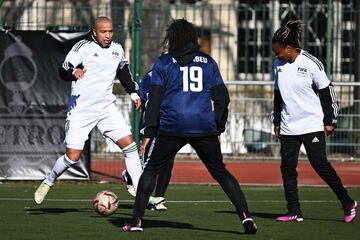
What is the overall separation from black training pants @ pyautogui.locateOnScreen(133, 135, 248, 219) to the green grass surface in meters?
0.33

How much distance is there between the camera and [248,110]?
23750 millimetres

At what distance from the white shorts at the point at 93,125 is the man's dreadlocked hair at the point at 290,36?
7.77 ft

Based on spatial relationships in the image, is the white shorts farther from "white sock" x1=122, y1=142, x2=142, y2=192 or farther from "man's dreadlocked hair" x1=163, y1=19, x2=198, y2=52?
"man's dreadlocked hair" x1=163, y1=19, x2=198, y2=52

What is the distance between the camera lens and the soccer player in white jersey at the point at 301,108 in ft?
39.3

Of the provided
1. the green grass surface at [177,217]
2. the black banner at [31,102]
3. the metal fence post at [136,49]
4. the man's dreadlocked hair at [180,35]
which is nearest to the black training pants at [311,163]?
the green grass surface at [177,217]

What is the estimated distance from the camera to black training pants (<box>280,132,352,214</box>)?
12.0 meters

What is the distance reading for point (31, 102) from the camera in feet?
58.4

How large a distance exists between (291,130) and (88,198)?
409 cm

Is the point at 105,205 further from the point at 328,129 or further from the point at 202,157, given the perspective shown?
the point at 328,129

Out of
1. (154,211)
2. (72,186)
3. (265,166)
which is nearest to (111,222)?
(154,211)

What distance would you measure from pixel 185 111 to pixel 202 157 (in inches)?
20.5

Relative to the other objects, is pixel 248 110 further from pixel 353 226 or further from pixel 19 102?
pixel 353 226

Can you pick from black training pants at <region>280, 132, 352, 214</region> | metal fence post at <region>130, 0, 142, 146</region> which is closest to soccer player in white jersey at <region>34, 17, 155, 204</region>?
black training pants at <region>280, 132, 352, 214</region>

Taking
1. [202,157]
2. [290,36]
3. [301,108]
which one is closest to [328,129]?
[301,108]
